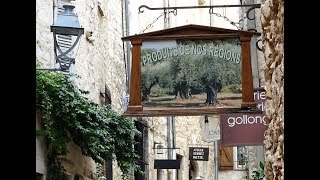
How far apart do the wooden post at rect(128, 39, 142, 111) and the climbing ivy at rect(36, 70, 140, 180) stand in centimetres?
286

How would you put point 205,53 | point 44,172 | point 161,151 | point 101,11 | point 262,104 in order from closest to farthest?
1. point 205,53
2. point 262,104
3. point 44,172
4. point 101,11
5. point 161,151

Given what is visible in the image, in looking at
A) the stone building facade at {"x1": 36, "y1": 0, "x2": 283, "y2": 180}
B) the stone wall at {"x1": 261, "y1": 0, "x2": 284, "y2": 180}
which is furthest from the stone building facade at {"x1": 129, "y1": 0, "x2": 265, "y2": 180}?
the stone wall at {"x1": 261, "y1": 0, "x2": 284, "y2": 180}

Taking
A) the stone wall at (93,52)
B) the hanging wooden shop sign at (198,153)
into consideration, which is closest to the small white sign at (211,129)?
the stone wall at (93,52)

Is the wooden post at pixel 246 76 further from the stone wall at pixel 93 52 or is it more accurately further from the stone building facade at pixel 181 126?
the stone building facade at pixel 181 126

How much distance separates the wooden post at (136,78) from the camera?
7586mm

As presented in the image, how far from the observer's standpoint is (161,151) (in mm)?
19297

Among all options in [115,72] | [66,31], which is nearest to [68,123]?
[66,31]

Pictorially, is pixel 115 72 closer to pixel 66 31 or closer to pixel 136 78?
pixel 66 31

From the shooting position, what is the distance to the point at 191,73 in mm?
7891

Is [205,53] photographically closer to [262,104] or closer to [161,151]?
[262,104]

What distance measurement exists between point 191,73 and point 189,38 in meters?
0.37

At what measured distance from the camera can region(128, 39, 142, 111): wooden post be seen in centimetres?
759
